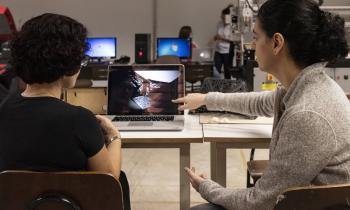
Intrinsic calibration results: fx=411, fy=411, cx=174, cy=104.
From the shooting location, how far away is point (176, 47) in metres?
6.49

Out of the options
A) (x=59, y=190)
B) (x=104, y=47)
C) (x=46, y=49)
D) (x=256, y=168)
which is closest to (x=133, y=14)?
(x=104, y=47)

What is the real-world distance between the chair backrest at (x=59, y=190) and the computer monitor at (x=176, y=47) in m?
5.50

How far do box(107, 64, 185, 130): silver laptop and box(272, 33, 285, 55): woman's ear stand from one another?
81cm

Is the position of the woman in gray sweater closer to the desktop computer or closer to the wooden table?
the wooden table

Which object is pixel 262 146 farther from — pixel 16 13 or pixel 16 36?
pixel 16 13

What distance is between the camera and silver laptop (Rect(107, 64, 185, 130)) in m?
1.96

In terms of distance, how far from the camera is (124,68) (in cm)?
202

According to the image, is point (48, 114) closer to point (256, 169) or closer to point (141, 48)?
point (256, 169)

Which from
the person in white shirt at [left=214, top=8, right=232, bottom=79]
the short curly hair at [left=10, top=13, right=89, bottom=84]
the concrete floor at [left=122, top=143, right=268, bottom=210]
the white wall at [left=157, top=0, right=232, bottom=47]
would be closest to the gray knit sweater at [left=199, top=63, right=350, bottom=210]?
the short curly hair at [left=10, top=13, right=89, bottom=84]

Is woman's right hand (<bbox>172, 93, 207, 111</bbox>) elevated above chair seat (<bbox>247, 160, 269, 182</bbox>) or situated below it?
above

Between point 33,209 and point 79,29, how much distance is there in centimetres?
52

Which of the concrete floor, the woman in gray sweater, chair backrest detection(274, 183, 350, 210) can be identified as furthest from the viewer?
the concrete floor

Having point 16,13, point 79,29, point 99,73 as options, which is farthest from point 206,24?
point 79,29

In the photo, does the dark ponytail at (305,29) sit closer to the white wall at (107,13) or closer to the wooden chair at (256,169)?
the wooden chair at (256,169)
